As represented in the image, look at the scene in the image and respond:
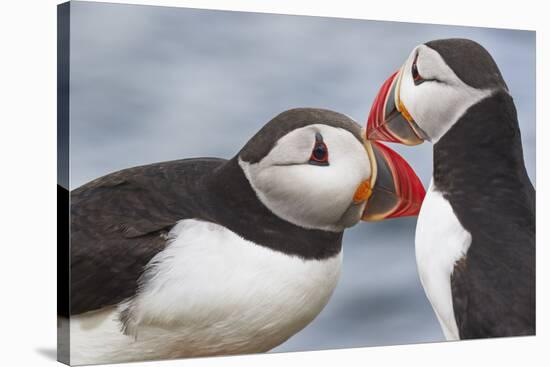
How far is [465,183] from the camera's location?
16.3ft

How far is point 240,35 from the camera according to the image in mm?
4824

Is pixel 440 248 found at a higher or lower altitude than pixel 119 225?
lower

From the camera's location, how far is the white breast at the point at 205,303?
14.5 ft

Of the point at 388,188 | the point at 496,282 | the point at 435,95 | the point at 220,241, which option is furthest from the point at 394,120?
the point at 220,241

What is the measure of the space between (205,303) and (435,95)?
1.64 meters

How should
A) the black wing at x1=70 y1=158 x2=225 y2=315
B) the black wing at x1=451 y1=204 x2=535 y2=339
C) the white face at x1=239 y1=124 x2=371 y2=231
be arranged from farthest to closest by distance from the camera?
the black wing at x1=451 y1=204 x2=535 y2=339, the white face at x1=239 y1=124 x2=371 y2=231, the black wing at x1=70 y1=158 x2=225 y2=315

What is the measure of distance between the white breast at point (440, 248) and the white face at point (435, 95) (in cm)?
34

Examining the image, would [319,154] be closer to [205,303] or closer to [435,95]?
[435,95]

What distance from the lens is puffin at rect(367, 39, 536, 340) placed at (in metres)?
4.87

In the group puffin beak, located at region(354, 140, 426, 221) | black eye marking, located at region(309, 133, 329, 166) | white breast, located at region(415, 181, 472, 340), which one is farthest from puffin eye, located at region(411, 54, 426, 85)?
A: black eye marking, located at region(309, 133, 329, 166)

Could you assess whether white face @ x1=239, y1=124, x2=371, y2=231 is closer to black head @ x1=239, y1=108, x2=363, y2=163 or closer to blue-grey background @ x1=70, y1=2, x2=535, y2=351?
black head @ x1=239, y1=108, x2=363, y2=163

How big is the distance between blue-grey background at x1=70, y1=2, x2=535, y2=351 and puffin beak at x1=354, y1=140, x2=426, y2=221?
0.07 m

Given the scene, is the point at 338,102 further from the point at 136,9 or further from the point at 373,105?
the point at 136,9

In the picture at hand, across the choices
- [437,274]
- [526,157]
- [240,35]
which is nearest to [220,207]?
[240,35]
